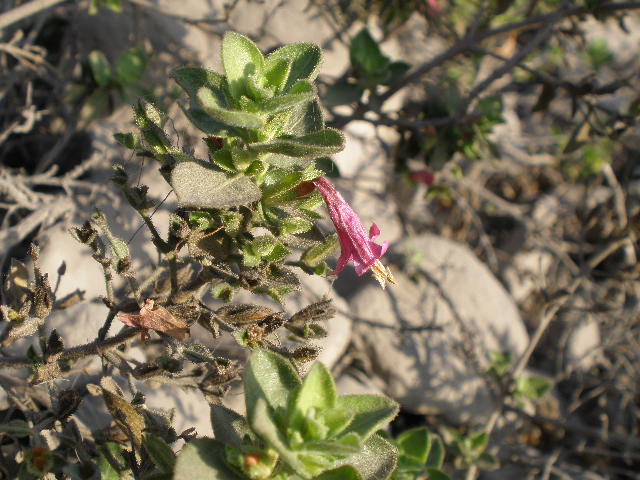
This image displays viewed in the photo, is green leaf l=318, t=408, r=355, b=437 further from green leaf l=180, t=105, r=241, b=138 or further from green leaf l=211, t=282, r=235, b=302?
green leaf l=180, t=105, r=241, b=138

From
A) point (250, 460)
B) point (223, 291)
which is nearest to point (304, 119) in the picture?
point (223, 291)

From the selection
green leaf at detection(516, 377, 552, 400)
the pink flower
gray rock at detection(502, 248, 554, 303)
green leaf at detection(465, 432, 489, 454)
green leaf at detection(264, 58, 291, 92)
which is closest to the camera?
green leaf at detection(264, 58, 291, 92)

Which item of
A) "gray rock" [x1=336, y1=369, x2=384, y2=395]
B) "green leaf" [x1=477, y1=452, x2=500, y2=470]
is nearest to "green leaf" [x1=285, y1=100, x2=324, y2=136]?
"gray rock" [x1=336, y1=369, x2=384, y2=395]

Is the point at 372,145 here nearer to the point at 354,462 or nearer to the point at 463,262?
the point at 463,262

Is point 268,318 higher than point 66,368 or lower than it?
higher

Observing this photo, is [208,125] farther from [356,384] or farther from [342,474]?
[356,384]

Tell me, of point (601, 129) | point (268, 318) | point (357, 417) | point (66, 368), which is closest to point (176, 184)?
point (268, 318)
